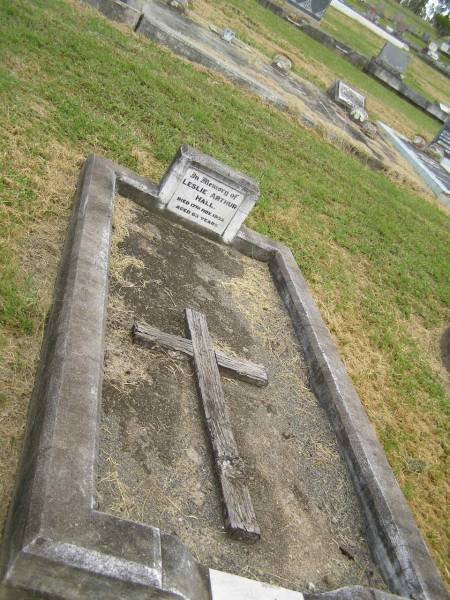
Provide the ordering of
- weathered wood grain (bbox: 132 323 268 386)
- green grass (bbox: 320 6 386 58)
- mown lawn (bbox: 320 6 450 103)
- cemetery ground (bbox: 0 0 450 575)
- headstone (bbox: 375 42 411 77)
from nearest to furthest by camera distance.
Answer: weathered wood grain (bbox: 132 323 268 386), cemetery ground (bbox: 0 0 450 575), headstone (bbox: 375 42 411 77), green grass (bbox: 320 6 386 58), mown lawn (bbox: 320 6 450 103)

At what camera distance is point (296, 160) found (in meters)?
9.46

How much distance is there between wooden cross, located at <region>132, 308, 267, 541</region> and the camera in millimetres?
2859

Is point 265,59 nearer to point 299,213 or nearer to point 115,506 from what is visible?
point 299,213

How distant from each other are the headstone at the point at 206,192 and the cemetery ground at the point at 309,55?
10.9m

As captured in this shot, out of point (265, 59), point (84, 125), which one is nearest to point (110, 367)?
point (84, 125)

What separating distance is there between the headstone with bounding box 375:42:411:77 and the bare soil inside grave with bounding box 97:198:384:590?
942 inches

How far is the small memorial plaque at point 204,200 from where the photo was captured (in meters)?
5.10

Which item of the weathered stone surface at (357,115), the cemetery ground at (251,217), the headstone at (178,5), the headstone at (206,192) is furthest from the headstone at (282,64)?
the headstone at (206,192)

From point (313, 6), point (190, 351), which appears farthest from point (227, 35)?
point (313, 6)

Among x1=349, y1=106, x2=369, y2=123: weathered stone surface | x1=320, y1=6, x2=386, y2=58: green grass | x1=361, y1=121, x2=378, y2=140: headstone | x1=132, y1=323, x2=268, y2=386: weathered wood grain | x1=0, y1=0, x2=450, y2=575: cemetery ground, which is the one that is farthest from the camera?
x1=320, y1=6, x2=386, y2=58: green grass

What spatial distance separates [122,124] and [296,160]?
383cm

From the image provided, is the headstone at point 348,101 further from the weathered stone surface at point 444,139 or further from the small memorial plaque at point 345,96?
the weathered stone surface at point 444,139

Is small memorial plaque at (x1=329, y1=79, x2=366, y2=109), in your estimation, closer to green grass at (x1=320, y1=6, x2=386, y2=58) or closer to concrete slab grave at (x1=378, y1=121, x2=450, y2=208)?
concrete slab grave at (x1=378, y1=121, x2=450, y2=208)

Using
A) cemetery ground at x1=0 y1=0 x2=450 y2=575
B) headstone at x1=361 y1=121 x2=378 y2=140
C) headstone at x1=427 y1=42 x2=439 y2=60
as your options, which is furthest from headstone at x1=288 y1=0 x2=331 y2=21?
headstone at x1=427 y1=42 x2=439 y2=60
